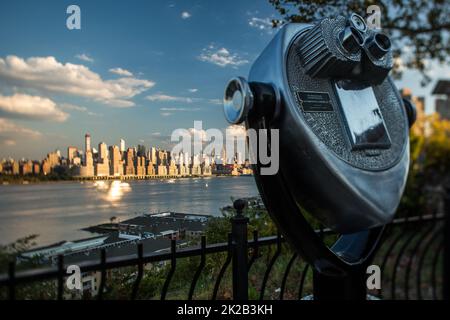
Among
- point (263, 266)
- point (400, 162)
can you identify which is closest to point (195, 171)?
point (400, 162)

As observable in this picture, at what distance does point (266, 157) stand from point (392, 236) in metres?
4.09

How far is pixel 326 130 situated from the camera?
48.3 inches

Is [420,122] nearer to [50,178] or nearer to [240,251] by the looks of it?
[240,251]

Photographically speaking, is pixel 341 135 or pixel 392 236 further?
pixel 392 236

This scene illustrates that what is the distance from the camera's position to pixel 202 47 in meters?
1.68

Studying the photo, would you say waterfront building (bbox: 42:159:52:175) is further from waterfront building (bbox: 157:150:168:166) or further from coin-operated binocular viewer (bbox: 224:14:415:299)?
coin-operated binocular viewer (bbox: 224:14:415:299)

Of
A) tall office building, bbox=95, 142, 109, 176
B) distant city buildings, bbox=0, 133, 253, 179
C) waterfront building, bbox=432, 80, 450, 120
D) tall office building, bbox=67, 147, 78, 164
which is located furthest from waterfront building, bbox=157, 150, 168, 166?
waterfront building, bbox=432, 80, 450, 120

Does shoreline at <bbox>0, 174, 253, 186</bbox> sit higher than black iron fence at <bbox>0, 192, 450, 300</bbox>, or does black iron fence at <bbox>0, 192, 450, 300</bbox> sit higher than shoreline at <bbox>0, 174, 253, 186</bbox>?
shoreline at <bbox>0, 174, 253, 186</bbox>

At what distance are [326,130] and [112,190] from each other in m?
0.85

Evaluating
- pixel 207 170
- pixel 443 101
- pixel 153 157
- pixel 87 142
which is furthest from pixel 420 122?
pixel 87 142

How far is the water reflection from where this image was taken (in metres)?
1.50

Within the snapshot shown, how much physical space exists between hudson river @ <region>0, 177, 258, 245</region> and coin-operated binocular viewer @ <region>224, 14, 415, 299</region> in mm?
506
